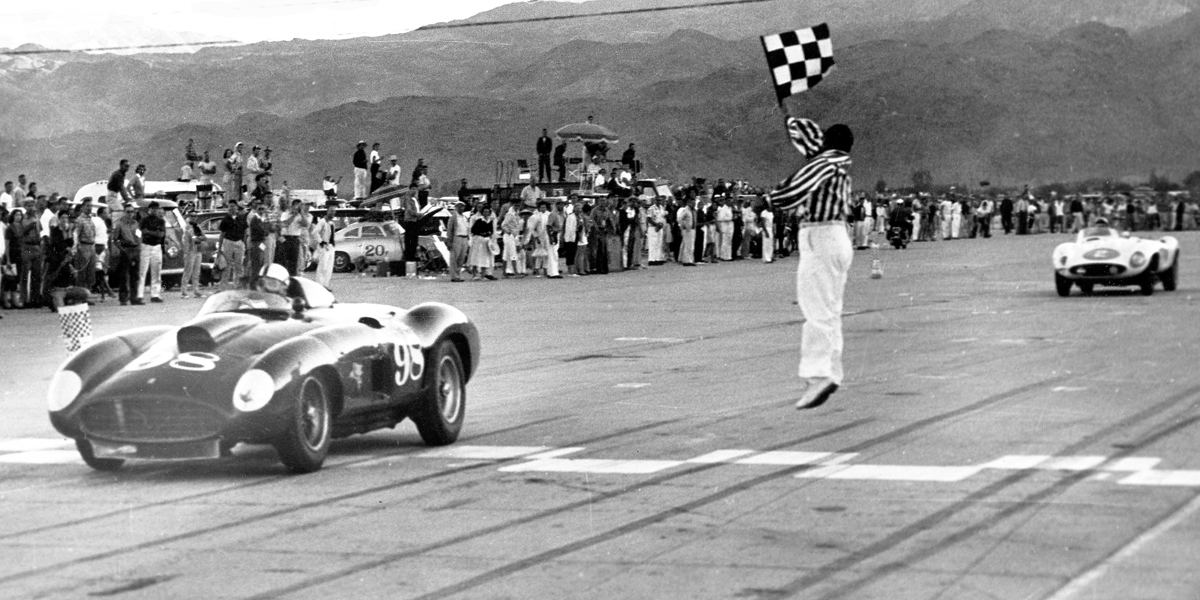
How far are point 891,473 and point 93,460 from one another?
4779 mm

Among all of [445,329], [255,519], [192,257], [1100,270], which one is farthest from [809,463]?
[192,257]

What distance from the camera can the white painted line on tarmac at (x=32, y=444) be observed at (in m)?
12.1

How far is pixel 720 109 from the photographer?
164 meters

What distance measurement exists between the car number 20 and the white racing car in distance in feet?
62.0

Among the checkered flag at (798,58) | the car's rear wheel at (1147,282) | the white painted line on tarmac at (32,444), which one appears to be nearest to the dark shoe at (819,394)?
the checkered flag at (798,58)

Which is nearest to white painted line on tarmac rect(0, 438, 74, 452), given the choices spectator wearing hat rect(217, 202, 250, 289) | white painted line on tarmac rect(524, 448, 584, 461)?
white painted line on tarmac rect(524, 448, 584, 461)

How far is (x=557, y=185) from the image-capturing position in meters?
57.3

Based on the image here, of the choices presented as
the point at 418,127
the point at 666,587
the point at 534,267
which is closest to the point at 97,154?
the point at 418,127

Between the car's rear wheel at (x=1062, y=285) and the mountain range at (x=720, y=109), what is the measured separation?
88414mm

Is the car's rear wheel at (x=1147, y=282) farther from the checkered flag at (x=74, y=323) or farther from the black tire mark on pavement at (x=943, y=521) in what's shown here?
the checkered flag at (x=74, y=323)

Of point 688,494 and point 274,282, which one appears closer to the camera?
point 688,494

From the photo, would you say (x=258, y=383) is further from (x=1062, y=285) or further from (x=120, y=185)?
(x=120, y=185)

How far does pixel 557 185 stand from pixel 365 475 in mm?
47035

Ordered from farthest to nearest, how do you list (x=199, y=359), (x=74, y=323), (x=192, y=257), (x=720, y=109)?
(x=720, y=109)
(x=192, y=257)
(x=74, y=323)
(x=199, y=359)
